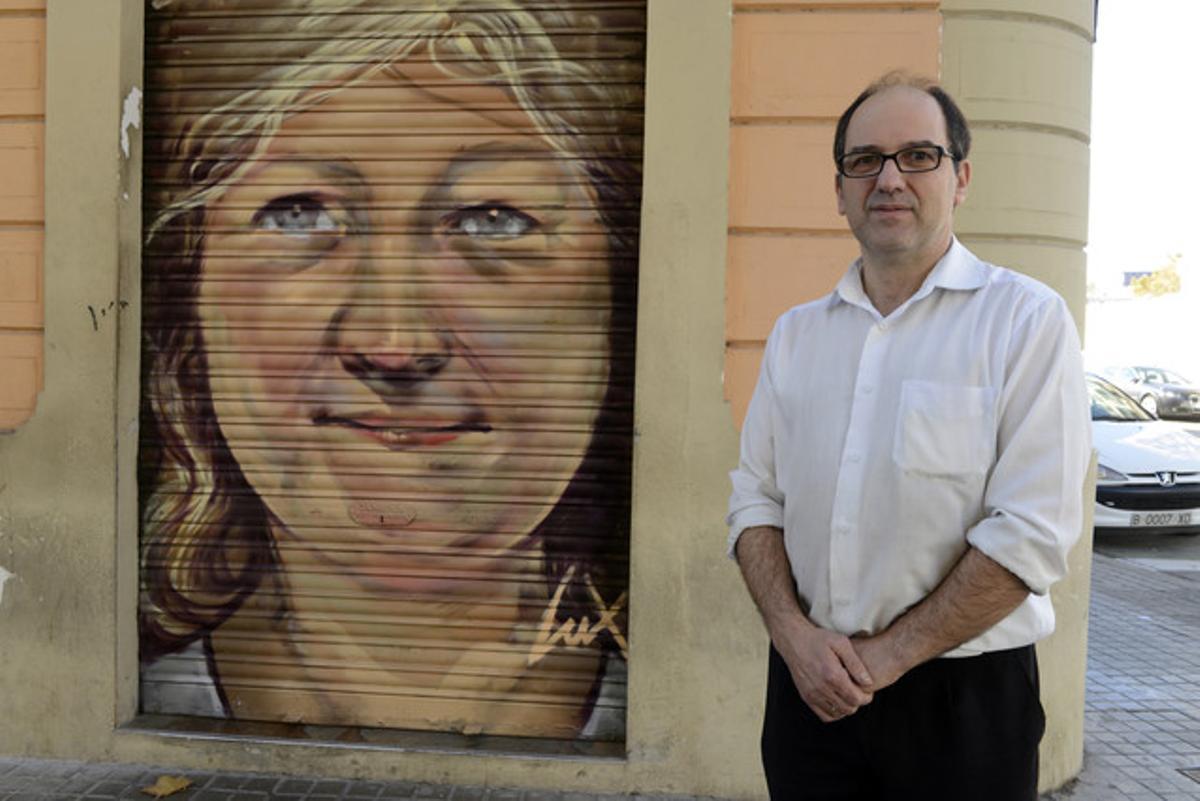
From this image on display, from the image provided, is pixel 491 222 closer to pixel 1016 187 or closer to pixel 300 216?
pixel 300 216

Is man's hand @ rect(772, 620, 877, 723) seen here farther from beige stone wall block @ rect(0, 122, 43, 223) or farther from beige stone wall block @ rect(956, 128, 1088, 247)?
beige stone wall block @ rect(0, 122, 43, 223)

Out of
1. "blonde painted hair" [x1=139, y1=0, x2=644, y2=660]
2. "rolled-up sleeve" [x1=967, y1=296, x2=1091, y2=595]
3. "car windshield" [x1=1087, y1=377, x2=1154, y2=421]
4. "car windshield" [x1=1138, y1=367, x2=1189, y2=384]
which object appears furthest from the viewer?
"car windshield" [x1=1138, y1=367, x2=1189, y2=384]

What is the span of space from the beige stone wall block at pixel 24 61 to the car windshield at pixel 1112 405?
984cm

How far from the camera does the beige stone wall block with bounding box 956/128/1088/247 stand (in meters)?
3.86

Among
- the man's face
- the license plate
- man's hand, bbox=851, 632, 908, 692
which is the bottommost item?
the license plate

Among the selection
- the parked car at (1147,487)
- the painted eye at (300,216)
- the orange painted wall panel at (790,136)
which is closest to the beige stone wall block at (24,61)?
the painted eye at (300,216)

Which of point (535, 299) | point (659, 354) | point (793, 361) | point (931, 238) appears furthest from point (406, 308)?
point (931, 238)

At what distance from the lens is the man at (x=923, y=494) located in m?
1.72

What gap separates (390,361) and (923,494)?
111 inches

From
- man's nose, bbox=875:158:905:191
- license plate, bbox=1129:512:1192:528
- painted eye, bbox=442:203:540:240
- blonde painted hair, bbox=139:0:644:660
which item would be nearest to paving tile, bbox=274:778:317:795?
blonde painted hair, bbox=139:0:644:660

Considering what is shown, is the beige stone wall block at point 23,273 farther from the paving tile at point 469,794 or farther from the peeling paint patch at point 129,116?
the paving tile at point 469,794

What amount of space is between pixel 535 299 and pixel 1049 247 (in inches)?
A: 83.2

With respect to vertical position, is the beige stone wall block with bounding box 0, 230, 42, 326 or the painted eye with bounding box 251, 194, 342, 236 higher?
the painted eye with bounding box 251, 194, 342, 236

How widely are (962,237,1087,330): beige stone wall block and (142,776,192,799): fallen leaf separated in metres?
3.81
